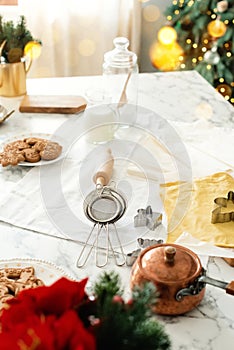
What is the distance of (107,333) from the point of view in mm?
735

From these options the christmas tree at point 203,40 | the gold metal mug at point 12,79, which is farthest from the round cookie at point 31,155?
the christmas tree at point 203,40

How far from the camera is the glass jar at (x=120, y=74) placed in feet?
6.27

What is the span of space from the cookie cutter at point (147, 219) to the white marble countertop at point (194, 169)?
156 millimetres

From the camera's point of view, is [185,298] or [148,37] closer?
[185,298]

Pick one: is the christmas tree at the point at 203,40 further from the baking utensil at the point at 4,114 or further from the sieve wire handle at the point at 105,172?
the sieve wire handle at the point at 105,172

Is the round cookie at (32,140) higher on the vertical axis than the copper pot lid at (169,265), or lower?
lower

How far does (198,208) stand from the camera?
1430mm

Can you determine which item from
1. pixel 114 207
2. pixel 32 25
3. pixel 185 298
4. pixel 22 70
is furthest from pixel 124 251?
pixel 32 25

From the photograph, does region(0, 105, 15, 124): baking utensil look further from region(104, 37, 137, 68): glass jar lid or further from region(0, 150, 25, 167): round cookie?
region(104, 37, 137, 68): glass jar lid

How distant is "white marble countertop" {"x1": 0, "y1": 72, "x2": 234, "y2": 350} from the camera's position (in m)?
1.11

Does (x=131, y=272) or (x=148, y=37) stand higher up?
(x=131, y=272)

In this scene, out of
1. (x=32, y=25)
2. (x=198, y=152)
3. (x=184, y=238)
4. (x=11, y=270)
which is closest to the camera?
(x=11, y=270)

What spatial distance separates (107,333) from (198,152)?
106 cm

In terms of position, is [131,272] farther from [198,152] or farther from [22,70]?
[22,70]
